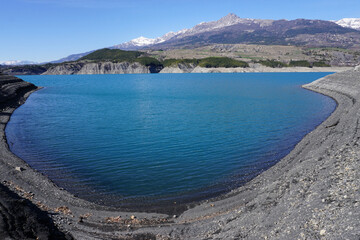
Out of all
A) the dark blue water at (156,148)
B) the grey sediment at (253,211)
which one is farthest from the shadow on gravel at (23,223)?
the dark blue water at (156,148)

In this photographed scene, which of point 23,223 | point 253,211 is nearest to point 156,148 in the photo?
point 253,211

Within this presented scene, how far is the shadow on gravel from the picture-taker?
12.0 metres

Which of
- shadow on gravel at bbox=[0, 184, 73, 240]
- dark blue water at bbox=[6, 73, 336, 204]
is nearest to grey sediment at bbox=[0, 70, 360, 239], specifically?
shadow on gravel at bbox=[0, 184, 73, 240]

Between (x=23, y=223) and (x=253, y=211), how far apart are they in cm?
1040

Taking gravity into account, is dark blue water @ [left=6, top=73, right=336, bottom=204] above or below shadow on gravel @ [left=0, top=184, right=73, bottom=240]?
below

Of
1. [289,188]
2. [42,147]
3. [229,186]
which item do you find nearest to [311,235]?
[289,188]

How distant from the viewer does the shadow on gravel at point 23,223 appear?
12000 mm

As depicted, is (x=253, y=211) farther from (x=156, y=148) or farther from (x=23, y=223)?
(x=156, y=148)

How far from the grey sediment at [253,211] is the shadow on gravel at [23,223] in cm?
104

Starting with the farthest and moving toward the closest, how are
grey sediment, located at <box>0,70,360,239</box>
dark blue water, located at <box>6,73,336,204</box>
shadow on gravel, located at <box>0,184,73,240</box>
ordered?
dark blue water, located at <box>6,73,336,204</box>, shadow on gravel, located at <box>0,184,73,240</box>, grey sediment, located at <box>0,70,360,239</box>

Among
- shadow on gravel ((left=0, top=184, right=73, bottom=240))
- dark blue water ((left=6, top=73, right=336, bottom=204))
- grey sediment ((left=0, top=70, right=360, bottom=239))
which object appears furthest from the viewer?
dark blue water ((left=6, top=73, right=336, bottom=204))

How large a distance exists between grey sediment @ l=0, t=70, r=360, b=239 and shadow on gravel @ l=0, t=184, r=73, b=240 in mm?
1039

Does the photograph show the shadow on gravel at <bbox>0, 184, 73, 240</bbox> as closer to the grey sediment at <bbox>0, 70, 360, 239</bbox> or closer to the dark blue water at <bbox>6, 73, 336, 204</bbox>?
the grey sediment at <bbox>0, 70, 360, 239</bbox>

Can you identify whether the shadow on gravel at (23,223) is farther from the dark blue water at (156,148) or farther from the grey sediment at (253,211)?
the dark blue water at (156,148)
